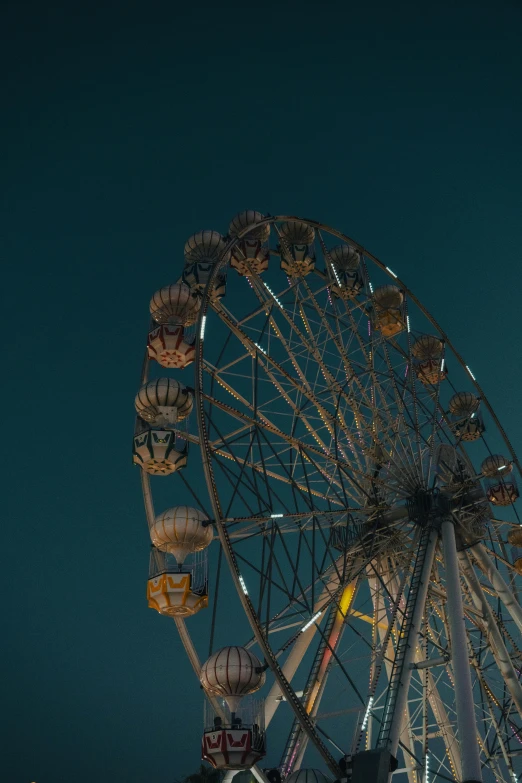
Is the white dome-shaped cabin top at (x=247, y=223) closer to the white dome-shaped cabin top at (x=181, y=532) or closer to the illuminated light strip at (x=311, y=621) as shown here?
the white dome-shaped cabin top at (x=181, y=532)

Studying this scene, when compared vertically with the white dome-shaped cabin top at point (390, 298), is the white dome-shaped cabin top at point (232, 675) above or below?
below

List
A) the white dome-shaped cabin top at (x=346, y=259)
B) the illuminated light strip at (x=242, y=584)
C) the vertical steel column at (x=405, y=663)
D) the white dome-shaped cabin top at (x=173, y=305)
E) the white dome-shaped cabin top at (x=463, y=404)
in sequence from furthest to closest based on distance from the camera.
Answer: the white dome-shaped cabin top at (x=463, y=404) → the white dome-shaped cabin top at (x=346, y=259) → the white dome-shaped cabin top at (x=173, y=305) → the illuminated light strip at (x=242, y=584) → the vertical steel column at (x=405, y=663)

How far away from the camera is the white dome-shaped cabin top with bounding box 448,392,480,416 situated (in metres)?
19.6

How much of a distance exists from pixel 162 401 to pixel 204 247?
446 cm

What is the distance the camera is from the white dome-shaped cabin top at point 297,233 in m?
16.8

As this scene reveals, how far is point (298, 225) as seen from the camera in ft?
55.0

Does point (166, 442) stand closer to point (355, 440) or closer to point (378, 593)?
point (355, 440)

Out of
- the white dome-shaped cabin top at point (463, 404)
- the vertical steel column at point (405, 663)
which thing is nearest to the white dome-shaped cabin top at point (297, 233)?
the white dome-shaped cabin top at point (463, 404)

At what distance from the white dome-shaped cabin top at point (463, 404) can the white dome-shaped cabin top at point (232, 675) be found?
11135mm

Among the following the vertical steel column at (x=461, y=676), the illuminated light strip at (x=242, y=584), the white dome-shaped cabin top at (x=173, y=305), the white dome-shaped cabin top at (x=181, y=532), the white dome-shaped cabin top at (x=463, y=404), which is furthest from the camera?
the white dome-shaped cabin top at (x=463, y=404)

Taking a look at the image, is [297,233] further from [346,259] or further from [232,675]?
[232,675]

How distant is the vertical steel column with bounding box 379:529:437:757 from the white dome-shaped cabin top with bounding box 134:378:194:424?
4.85 m

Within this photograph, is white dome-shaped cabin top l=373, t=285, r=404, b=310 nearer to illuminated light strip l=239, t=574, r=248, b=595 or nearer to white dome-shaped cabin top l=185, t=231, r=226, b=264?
white dome-shaped cabin top l=185, t=231, r=226, b=264

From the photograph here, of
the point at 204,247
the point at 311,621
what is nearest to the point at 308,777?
the point at 311,621
